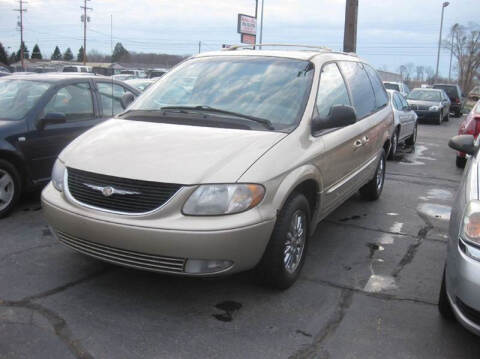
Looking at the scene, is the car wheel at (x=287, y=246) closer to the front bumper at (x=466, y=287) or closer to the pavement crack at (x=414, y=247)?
the pavement crack at (x=414, y=247)

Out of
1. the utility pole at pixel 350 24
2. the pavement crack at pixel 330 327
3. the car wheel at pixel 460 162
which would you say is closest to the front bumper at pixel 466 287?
the pavement crack at pixel 330 327

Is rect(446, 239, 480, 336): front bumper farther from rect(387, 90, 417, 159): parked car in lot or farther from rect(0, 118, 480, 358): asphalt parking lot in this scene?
rect(387, 90, 417, 159): parked car in lot

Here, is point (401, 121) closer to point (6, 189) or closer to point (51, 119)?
point (51, 119)

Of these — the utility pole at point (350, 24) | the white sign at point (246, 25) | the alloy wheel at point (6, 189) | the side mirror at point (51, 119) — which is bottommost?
the alloy wheel at point (6, 189)

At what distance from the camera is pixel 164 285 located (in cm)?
388

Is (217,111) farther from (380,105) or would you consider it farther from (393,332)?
(380,105)

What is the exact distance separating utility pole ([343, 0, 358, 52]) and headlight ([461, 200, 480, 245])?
36.6 ft

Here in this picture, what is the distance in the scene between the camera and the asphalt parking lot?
3072 millimetres

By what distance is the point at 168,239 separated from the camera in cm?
313

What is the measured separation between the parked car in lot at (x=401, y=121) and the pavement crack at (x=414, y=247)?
4.69 m

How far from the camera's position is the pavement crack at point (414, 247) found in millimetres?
4457

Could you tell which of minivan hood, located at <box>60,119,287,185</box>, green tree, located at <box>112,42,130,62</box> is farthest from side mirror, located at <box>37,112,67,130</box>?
green tree, located at <box>112,42,130,62</box>

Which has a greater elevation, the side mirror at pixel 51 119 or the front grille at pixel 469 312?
the side mirror at pixel 51 119

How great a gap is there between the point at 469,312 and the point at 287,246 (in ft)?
4.45
